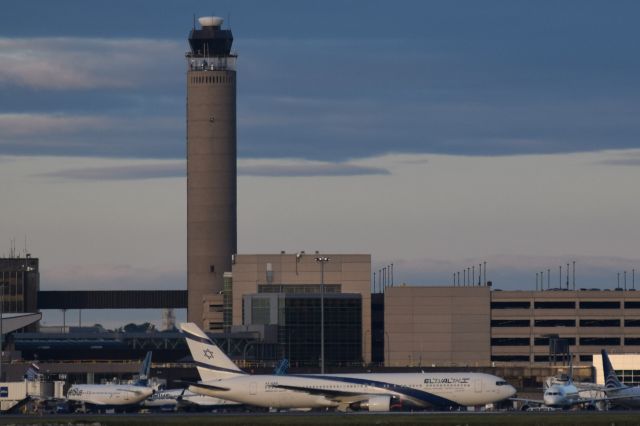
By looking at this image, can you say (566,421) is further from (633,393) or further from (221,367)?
(221,367)

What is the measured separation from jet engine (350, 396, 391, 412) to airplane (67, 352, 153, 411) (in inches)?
1075

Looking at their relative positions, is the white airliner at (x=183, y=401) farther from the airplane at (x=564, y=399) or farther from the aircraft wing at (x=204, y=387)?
the airplane at (x=564, y=399)

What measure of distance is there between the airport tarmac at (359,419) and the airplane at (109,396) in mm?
26649

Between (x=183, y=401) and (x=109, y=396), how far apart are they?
26.4 feet

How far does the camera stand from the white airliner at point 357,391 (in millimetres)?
155375

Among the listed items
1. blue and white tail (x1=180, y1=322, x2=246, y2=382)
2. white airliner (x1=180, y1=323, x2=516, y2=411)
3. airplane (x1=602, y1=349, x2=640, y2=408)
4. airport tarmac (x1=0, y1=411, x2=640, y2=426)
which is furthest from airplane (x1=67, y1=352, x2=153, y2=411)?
airplane (x1=602, y1=349, x2=640, y2=408)

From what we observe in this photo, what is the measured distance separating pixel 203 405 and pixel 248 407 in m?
4.96

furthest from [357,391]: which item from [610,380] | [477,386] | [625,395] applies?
[610,380]

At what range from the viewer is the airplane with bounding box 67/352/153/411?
555 ft

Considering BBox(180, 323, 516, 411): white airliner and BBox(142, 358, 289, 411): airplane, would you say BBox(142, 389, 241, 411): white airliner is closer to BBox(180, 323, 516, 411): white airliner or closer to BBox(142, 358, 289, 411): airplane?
BBox(142, 358, 289, 411): airplane

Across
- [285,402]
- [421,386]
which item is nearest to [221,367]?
[285,402]

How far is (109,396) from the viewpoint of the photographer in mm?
169750

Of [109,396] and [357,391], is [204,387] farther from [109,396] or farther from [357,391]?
[109,396]

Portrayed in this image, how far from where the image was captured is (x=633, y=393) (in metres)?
159
